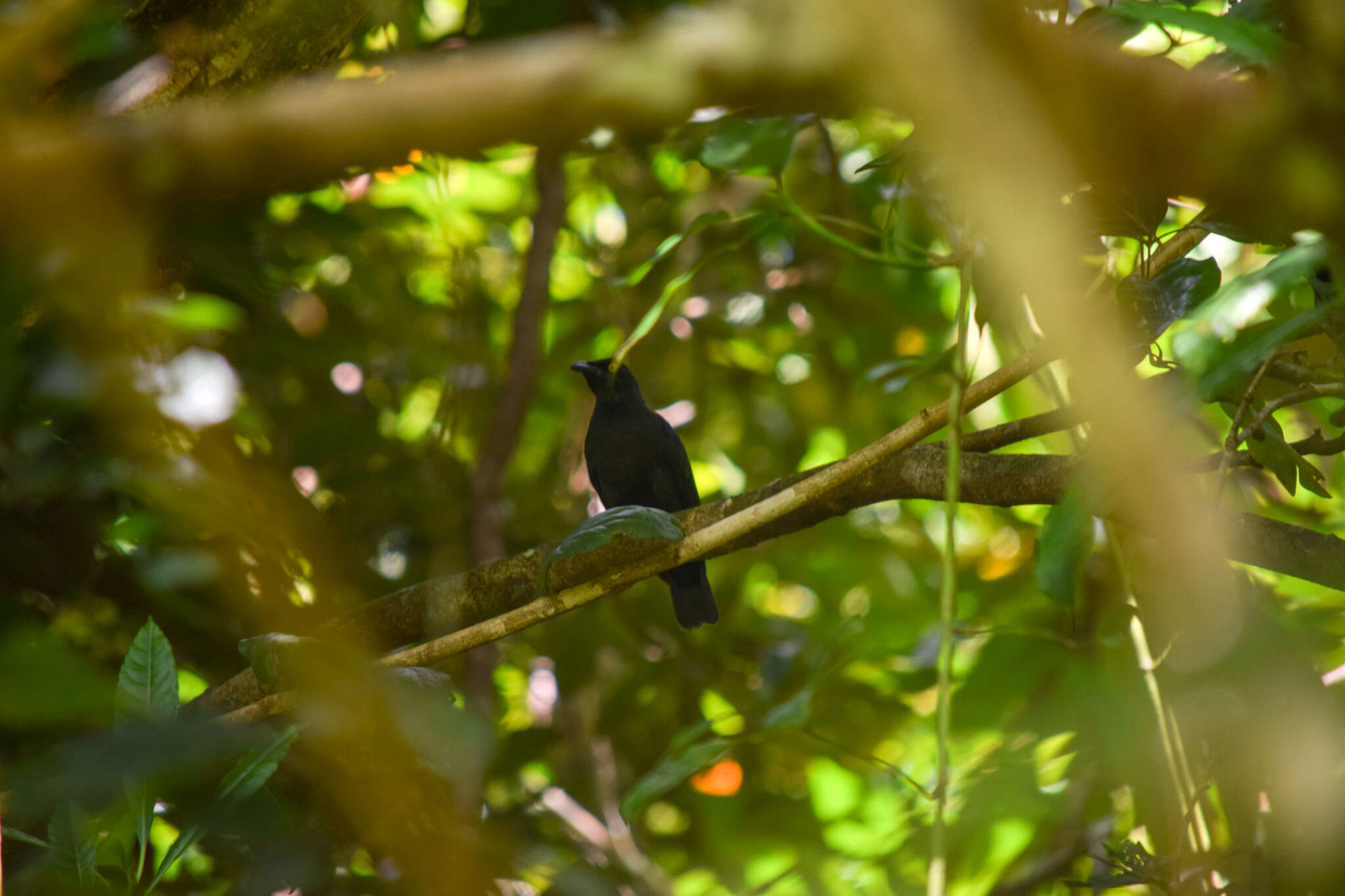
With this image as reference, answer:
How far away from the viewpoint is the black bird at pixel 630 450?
161 inches

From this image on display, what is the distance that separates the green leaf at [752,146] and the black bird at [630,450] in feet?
6.72

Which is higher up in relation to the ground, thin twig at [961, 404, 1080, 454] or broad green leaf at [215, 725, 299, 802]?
thin twig at [961, 404, 1080, 454]

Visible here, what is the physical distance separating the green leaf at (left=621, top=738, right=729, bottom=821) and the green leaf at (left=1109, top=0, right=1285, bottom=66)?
130cm

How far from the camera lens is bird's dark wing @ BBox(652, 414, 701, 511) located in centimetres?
408

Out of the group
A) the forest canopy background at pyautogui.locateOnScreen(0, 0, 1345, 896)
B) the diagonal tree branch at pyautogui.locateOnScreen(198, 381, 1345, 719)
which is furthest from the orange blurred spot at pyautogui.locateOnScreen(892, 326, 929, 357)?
the diagonal tree branch at pyautogui.locateOnScreen(198, 381, 1345, 719)

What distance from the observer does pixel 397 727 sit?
105cm

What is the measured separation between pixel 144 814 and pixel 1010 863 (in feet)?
5.44

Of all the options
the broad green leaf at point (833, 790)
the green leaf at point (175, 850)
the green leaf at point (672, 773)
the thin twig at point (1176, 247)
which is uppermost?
the thin twig at point (1176, 247)

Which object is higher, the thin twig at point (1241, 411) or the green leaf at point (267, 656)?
the thin twig at point (1241, 411)

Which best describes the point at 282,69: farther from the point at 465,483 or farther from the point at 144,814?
the point at 465,483

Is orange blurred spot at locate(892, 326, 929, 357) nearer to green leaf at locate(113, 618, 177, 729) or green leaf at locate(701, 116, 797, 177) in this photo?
green leaf at locate(701, 116, 797, 177)

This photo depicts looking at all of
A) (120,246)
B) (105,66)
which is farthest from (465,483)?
(120,246)

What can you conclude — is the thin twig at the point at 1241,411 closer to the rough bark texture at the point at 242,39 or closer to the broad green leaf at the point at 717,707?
the rough bark texture at the point at 242,39

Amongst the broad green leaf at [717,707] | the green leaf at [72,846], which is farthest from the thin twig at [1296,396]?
the broad green leaf at [717,707]
